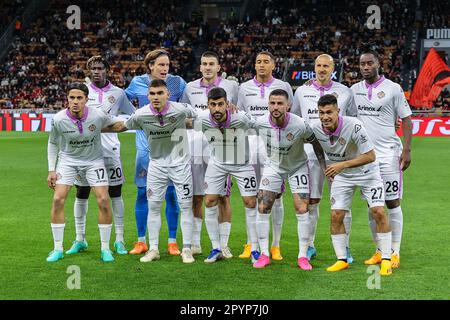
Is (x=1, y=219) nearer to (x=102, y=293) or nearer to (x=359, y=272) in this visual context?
(x=102, y=293)

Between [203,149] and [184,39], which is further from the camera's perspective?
[184,39]

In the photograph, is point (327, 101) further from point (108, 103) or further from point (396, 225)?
point (108, 103)

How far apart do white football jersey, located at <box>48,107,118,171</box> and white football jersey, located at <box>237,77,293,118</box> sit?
5.17 ft

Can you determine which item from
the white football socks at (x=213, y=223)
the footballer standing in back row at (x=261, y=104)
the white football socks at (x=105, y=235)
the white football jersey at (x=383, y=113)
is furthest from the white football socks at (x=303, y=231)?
the white football socks at (x=105, y=235)

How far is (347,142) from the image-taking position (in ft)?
25.6

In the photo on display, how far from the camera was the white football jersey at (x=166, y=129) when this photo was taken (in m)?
8.41

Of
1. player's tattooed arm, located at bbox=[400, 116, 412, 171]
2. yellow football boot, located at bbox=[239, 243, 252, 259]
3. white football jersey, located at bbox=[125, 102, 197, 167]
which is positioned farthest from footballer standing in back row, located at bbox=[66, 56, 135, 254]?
player's tattooed arm, located at bbox=[400, 116, 412, 171]

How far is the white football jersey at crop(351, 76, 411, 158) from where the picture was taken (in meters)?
8.34

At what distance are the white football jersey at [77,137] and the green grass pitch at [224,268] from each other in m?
1.14

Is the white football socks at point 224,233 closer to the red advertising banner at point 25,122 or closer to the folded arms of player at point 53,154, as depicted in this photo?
the folded arms of player at point 53,154

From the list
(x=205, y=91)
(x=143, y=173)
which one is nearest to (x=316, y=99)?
(x=205, y=91)

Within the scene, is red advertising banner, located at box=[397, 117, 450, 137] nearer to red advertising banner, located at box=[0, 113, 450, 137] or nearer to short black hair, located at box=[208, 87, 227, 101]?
red advertising banner, located at box=[0, 113, 450, 137]

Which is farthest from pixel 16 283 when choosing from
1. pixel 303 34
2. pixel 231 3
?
pixel 231 3

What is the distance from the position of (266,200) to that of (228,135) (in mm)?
852
